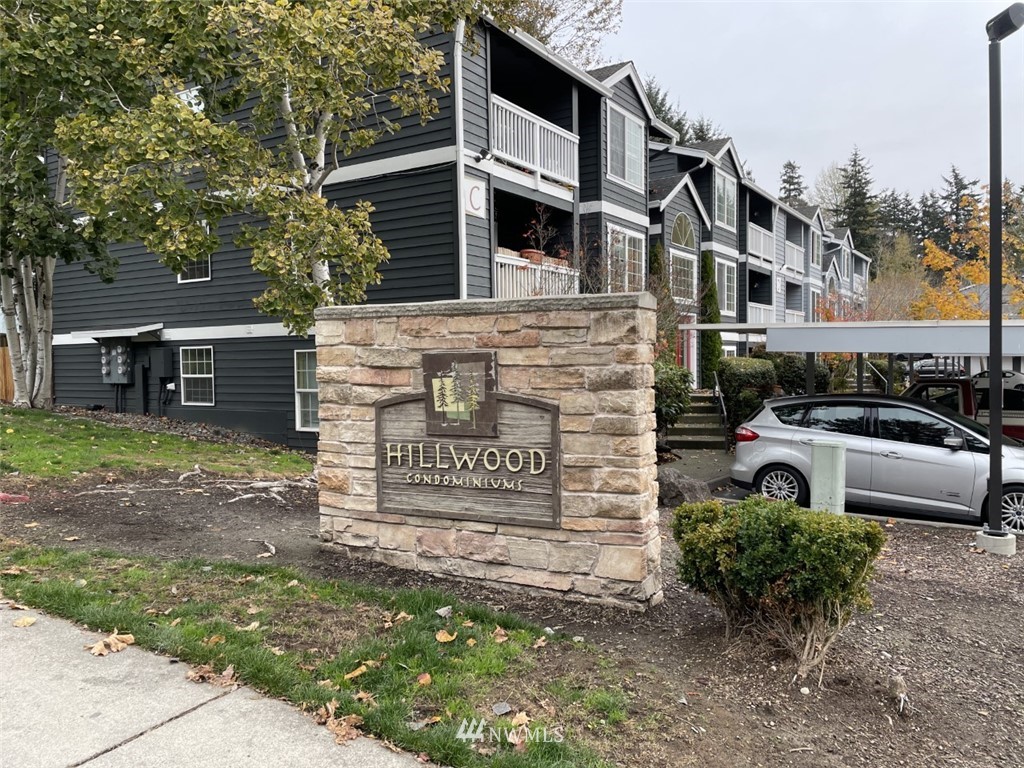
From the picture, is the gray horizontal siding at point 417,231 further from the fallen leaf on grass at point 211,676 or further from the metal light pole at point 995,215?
the fallen leaf on grass at point 211,676

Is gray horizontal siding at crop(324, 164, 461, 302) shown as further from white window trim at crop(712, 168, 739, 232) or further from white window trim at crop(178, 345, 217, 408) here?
white window trim at crop(712, 168, 739, 232)

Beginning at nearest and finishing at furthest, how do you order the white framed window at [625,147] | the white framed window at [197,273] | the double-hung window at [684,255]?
the white framed window at [197,273]
the white framed window at [625,147]
the double-hung window at [684,255]

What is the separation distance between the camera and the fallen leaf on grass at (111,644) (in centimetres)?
387

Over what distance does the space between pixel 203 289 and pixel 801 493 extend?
1346 centimetres

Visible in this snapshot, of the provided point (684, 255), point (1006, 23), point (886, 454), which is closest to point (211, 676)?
point (886, 454)

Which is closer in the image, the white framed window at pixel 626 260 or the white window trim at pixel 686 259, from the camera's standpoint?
the white framed window at pixel 626 260

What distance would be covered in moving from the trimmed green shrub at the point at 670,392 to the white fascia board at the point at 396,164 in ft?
17.3

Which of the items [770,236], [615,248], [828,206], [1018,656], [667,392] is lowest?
[1018,656]

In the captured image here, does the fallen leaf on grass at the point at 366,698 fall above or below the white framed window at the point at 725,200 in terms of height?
below

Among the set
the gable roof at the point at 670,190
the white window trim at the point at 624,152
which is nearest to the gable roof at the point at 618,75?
the white window trim at the point at 624,152

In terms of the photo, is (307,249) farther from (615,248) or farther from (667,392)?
(615,248)

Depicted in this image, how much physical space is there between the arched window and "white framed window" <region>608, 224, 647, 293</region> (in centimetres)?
379

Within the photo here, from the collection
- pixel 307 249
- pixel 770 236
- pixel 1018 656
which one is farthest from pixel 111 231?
pixel 770 236

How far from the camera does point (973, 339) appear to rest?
30.0ft
